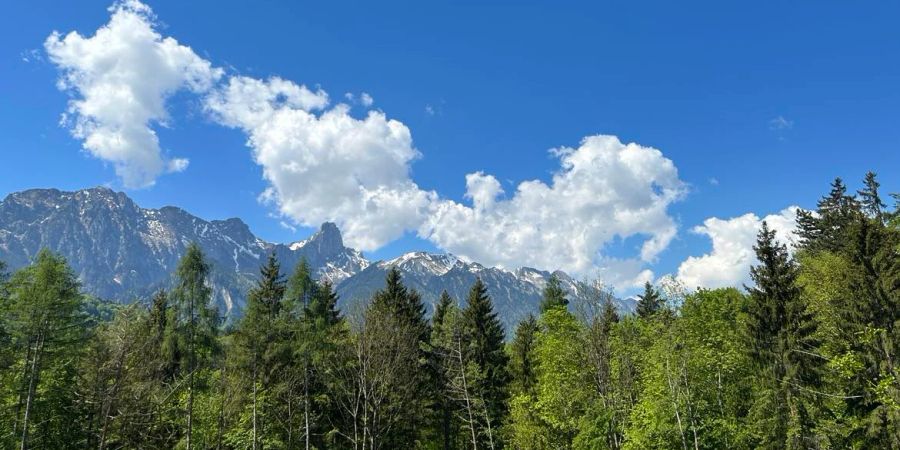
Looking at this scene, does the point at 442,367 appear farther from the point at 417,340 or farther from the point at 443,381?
the point at 417,340

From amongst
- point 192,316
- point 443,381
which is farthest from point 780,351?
point 192,316

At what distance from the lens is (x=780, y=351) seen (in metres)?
28.3

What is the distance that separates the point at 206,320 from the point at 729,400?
34181 mm

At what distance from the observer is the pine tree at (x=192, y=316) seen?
3116 cm

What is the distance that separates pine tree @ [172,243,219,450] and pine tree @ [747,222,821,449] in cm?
3226

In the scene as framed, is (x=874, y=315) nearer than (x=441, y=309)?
Yes

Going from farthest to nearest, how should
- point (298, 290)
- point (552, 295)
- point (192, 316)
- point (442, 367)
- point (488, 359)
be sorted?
1. point (552, 295)
2. point (488, 359)
3. point (442, 367)
4. point (298, 290)
5. point (192, 316)

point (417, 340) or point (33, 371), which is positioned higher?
point (417, 340)

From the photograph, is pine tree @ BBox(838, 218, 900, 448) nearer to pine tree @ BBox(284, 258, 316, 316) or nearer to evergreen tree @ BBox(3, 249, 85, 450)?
pine tree @ BBox(284, 258, 316, 316)

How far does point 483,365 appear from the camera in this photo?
44.9 metres

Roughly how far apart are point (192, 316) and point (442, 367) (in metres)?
18.8

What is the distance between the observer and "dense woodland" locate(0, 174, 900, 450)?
1069 inches

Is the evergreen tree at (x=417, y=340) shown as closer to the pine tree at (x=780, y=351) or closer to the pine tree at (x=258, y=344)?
the pine tree at (x=258, y=344)

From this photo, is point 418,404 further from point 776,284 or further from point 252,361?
point 776,284
